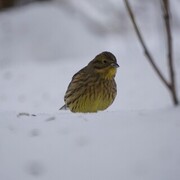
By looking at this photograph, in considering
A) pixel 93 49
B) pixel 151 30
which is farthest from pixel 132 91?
pixel 151 30

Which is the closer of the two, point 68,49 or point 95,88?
point 95,88

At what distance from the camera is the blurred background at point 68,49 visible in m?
9.82

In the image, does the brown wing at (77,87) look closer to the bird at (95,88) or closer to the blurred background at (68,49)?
the bird at (95,88)

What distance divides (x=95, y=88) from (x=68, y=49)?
10.0 metres

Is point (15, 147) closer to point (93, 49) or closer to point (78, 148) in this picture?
point (78, 148)

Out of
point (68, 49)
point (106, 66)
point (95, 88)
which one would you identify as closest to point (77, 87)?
point (95, 88)

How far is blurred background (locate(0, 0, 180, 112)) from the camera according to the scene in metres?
9.82

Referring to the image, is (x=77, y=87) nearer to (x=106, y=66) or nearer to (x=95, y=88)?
(x=95, y=88)

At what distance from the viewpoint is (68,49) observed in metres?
14.6

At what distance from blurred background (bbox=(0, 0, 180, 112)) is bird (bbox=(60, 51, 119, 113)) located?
3.68m

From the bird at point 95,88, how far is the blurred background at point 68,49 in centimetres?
368

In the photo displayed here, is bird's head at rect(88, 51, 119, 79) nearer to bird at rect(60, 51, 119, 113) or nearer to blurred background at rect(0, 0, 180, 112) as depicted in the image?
bird at rect(60, 51, 119, 113)

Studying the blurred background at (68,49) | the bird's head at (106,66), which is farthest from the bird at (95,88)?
the blurred background at (68,49)

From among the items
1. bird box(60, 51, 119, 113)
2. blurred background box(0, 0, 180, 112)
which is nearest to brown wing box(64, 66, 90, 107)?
bird box(60, 51, 119, 113)
